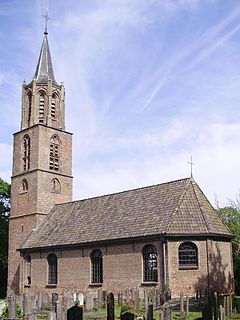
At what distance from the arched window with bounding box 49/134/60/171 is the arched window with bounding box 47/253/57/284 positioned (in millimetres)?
8160

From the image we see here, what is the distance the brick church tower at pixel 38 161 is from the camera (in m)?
35.0

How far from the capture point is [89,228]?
29.8 m

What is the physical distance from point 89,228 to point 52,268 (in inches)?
166

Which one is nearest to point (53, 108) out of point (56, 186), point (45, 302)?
point (56, 186)

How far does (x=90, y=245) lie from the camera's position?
93.1 ft

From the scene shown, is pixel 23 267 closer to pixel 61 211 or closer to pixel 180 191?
pixel 61 211

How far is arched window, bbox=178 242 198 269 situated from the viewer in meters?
24.5

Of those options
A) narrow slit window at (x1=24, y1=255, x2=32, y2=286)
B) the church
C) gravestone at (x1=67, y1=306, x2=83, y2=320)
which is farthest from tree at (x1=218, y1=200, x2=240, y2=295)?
gravestone at (x1=67, y1=306, x2=83, y2=320)

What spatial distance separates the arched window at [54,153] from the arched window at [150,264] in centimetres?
1397

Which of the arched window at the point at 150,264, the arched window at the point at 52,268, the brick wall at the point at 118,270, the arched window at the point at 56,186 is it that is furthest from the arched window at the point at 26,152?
the arched window at the point at 150,264

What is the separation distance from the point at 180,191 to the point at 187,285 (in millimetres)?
5920

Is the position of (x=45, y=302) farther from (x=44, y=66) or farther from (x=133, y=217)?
(x=44, y=66)

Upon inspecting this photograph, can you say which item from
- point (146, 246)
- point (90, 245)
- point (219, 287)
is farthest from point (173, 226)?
point (90, 245)

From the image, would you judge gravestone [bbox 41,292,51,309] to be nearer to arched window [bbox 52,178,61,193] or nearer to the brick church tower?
the brick church tower
